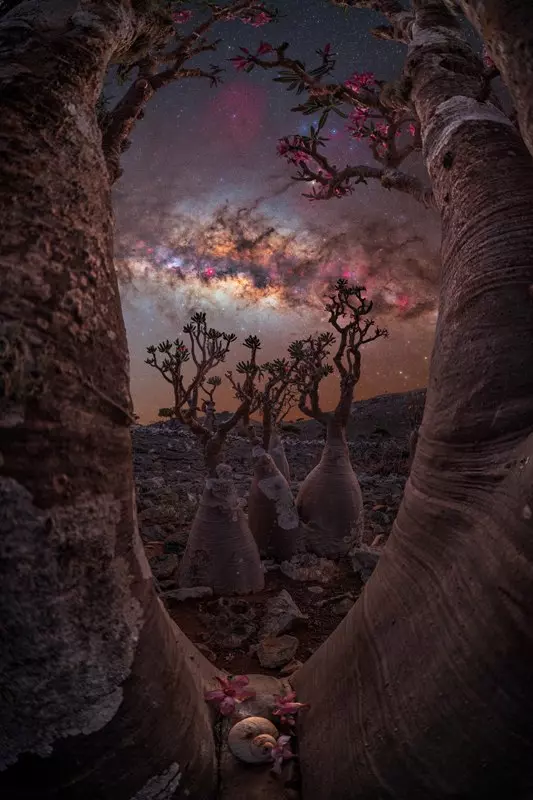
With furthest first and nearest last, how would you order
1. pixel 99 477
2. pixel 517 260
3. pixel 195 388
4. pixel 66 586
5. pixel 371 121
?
pixel 195 388, pixel 371 121, pixel 517 260, pixel 99 477, pixel 66 586

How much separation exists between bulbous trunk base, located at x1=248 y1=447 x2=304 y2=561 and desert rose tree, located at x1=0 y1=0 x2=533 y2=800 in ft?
10.6

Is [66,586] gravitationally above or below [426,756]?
above

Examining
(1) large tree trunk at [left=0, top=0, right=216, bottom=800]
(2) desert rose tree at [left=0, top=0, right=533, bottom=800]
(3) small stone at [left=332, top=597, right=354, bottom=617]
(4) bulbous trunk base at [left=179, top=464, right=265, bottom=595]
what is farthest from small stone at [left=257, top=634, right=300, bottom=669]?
(1) large tree trunk at [left=0, top=0, right=216, bottom=800]

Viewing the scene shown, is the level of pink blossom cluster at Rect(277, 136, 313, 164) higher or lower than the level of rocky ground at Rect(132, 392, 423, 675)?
higher

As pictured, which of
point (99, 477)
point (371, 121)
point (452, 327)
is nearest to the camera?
point (99, 477)

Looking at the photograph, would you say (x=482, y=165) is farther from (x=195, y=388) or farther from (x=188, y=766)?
(x=195, y=388)

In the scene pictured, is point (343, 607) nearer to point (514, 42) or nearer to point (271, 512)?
point (271, 512)

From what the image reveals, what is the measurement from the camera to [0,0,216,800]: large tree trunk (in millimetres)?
1022

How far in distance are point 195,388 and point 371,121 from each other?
3.14m

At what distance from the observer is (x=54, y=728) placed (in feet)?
3.48

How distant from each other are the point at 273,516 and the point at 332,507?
76 centimetres

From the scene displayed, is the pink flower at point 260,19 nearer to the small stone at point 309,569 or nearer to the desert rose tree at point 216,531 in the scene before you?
the desert rose tree at point 216,531

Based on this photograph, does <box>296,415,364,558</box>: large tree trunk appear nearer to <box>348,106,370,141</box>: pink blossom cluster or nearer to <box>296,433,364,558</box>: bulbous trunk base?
<box>296,433,364,558</box>: bulbous trunk base

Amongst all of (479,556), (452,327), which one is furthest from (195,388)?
(479,556)
